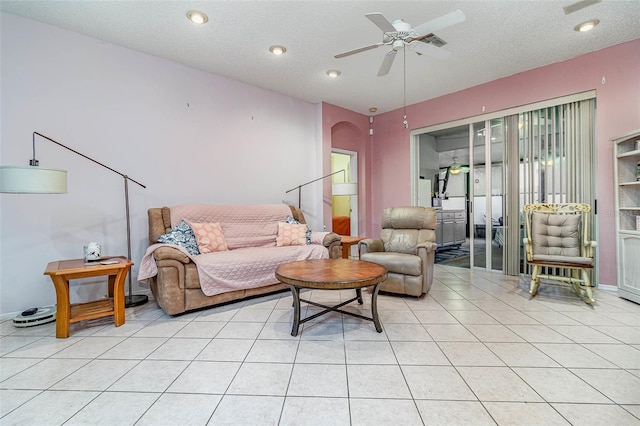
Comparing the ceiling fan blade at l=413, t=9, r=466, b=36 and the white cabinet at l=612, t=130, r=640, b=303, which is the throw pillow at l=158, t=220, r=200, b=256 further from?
the white cabinet at l=612, t=130, r=640, b=303

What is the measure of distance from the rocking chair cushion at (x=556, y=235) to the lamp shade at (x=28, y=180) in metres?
4.73

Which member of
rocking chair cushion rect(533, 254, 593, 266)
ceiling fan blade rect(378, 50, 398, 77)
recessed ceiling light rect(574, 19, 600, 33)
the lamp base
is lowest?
the lamp base

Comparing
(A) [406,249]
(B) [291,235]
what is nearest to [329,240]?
(B) [291,235]

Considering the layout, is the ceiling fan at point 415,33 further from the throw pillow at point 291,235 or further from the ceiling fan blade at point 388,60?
the throw pillow at point 291,235

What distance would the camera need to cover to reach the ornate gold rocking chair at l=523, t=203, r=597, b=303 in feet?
10.3

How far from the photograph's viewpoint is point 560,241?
3.45m

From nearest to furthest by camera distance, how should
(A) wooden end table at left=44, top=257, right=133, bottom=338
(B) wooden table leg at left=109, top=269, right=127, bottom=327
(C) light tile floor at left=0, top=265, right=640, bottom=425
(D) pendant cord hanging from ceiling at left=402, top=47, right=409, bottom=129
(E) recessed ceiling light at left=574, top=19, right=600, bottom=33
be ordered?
(C) light tile floor at left=0, top=265, right=640, bottom=425
(A) wooden end table at left=44, top=257, right=133, bottom=338
(B) wooden table leg at left=109, top=269, right=127, bottom=327
(E) recessed ceiling light at left=574, top=19, right=600, bottom=33
(D) pendant cord hanging from ceiling at left=402, top=47, right=409, bottom=129

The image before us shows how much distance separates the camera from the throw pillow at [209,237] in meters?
3.22

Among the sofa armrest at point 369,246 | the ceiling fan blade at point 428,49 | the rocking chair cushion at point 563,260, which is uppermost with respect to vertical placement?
the ceiling fan blade at point 428,49

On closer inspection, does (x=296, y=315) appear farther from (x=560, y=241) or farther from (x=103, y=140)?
(x=560, y=241)

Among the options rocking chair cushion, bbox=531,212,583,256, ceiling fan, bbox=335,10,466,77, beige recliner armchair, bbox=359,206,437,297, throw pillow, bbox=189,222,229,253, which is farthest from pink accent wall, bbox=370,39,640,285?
throw pillow, bbox=189,222,229,253

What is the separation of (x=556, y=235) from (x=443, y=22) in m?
2.88

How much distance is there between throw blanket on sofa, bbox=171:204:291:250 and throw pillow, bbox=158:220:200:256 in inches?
6.7

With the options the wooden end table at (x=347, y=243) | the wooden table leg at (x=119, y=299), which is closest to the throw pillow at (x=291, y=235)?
the wooden end table at (x=347, y=243)
